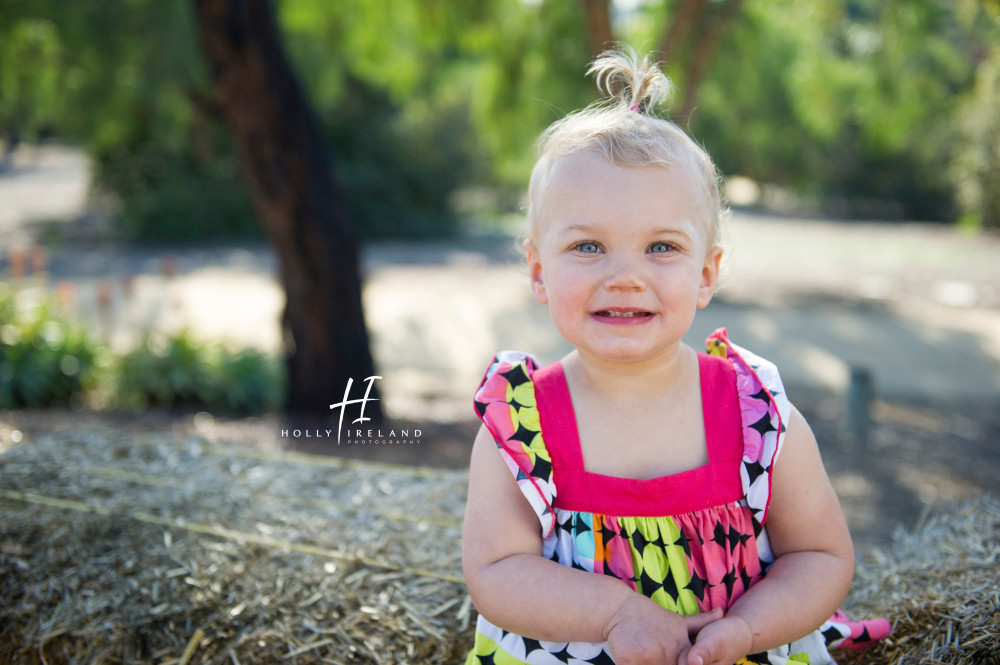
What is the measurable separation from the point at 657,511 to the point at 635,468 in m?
0.09

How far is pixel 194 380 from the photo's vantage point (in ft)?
19.8

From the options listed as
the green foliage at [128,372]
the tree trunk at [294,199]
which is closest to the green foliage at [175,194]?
the green foliage at [128,372]

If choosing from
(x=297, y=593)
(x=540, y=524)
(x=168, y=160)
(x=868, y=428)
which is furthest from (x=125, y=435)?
(x=168, y=160)

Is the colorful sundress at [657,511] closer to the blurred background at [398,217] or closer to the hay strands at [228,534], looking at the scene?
the blurred background at [398,217]

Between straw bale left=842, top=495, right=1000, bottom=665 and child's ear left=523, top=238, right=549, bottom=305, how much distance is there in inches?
42.3

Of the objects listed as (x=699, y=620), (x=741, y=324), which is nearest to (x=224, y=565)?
(x=699, y=620)

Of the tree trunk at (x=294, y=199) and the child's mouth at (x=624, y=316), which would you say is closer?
the child's mouth at (x=624, y=316)

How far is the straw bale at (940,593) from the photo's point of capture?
65.9 inches

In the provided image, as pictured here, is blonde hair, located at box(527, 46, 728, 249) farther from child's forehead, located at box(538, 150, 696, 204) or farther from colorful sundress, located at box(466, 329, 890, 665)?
colorful sundress, located at box(466, 329, 890, 665)

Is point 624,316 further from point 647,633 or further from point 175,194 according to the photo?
point 175,194

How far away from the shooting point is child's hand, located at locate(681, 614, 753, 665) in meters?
1.29

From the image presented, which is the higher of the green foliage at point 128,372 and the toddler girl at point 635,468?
the toddler girl at point 635,468

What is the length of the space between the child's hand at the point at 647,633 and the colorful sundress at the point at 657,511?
78 millimetres

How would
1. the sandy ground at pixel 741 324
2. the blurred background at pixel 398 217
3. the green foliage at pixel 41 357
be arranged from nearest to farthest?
the sandy ground at pixel 741 324 < the blurred background at pixel 398 217 < the green foliage at pixel 41 357
